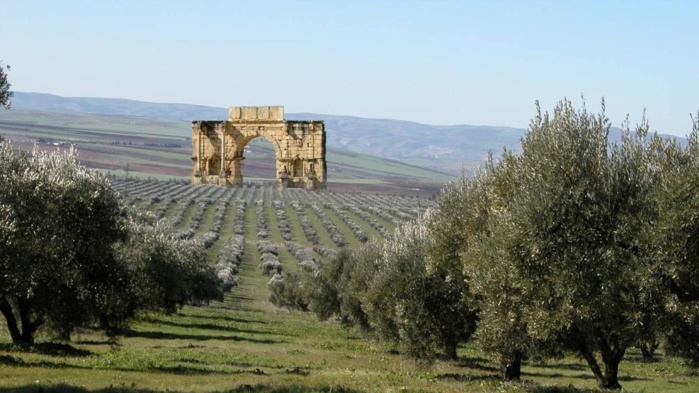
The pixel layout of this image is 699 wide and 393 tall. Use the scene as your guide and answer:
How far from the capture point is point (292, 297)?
78625 millimetres

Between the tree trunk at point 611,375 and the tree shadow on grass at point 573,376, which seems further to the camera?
the tree shadow on grass at point 573,376

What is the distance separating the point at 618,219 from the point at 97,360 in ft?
51.5

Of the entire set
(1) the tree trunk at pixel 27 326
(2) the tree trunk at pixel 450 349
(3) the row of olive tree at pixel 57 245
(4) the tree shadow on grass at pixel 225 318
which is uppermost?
(3) the row of olive tree at pixel 57 245

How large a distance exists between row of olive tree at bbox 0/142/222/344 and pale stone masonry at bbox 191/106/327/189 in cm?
1329

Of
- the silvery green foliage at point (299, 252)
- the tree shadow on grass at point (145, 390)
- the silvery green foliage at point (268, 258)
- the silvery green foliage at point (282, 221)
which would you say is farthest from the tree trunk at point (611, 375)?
the silvery green foliage at point (282, 221)

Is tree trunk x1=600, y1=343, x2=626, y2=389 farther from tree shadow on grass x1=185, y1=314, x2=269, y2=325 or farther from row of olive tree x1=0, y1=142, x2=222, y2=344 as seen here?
tree shadow on grass x1=185, y1=314, x2=269, y2=325

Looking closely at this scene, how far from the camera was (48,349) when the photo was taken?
34.3 m

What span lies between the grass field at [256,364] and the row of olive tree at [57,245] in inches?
51.9

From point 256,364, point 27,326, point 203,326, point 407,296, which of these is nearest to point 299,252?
point 203,326

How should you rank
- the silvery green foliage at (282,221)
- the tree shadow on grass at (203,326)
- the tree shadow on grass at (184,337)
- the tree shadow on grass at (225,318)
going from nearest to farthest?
the tree shadow on grass at (184,337) → the tree shadow on grass at (203,326) → the tree shadow on grass at (225,318) → the silvery green foliage at (282,221)

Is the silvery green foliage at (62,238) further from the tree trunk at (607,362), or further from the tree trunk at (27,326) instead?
the tree trunk at (607,362)

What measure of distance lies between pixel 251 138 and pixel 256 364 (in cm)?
2053

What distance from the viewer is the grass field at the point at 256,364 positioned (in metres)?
26.6

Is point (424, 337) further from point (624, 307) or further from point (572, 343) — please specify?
point (624, 307)
